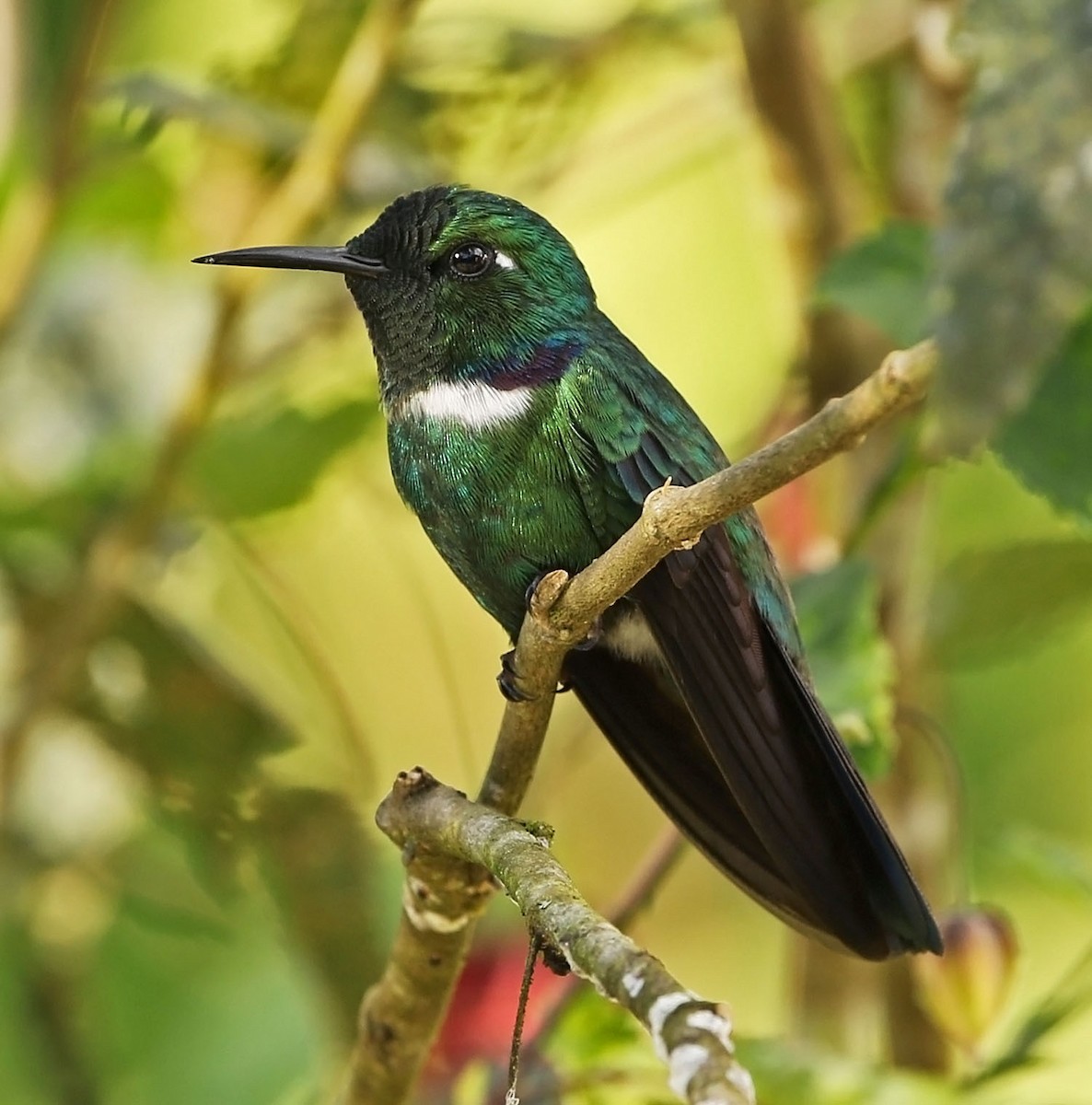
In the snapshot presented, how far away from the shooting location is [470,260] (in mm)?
1785

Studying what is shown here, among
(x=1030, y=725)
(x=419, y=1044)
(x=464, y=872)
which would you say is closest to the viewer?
(x=464, y=872)

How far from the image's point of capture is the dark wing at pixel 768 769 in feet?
4.90

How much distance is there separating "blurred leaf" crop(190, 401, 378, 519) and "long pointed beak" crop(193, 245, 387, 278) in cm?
58

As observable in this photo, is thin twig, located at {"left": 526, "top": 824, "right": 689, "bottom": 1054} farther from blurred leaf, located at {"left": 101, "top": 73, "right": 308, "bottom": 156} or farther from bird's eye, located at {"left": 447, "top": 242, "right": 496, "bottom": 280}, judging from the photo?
blurred leaf, located at {"left": 101, "top": 73, "right": 308, "bottom": 156}

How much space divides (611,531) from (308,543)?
6.08ft

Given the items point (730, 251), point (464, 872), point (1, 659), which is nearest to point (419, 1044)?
point (464, 872)

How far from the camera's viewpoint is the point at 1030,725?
368 cm

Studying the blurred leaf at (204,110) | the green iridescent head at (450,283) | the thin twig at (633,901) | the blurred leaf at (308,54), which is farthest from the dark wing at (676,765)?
the blurred leaf at (308,54)

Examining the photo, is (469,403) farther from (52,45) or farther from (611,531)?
(52,45)

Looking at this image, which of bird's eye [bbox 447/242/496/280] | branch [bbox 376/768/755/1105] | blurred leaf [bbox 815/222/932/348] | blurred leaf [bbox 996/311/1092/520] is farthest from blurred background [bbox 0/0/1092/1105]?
branch [bbox 376/768/755/1105]

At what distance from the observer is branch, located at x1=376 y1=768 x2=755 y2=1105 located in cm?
73

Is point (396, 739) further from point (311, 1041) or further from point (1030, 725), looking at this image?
point (1030, 725)

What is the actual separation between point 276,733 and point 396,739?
109 centimetres

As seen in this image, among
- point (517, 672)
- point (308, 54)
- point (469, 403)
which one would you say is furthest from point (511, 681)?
point (308, 54)
